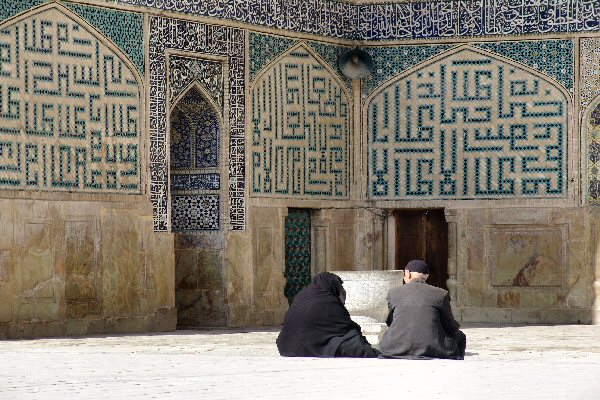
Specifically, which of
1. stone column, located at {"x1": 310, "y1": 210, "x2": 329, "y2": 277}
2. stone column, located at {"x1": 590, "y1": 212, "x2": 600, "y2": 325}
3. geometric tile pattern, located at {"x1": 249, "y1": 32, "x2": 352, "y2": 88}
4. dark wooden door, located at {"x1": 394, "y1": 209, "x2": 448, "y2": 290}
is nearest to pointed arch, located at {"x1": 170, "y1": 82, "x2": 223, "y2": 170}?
geometric tile pattern, located at {"x1": 249, "y1": 32, "x2": 352, "y2": 88}

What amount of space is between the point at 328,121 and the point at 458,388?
29.9 ft

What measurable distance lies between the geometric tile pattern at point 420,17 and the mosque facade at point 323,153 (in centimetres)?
2

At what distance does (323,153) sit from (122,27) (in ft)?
10.3

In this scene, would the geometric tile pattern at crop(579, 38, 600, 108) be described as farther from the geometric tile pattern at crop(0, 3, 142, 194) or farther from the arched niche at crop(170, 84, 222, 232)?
the geometric tile pattern at crop(0, 3, 142, 194)

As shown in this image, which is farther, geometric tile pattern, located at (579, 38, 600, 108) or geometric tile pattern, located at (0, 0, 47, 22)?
geometric tile pattern, located at (579, 38, 600, 108)

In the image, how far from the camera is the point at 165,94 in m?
14.4

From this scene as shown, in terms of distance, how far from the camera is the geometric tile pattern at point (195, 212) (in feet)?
49.6

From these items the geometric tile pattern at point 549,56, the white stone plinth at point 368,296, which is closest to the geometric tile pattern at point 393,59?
the geometric tile pattern at point 549,56

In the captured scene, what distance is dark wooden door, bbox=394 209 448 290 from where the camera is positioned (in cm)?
1633

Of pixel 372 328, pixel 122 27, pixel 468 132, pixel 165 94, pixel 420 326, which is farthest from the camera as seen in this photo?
pixel 468 132

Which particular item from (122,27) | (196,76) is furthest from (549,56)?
(122,27)

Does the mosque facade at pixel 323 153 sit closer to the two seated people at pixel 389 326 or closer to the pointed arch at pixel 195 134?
the pointed arch at pixel 195 134

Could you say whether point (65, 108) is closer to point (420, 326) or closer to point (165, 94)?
point (165, 94)

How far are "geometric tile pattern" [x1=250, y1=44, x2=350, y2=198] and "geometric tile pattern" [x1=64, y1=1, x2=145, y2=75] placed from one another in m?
1.63
